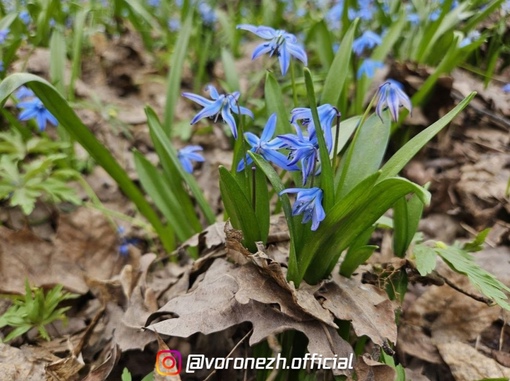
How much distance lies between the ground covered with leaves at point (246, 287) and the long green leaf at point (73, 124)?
0.27 m

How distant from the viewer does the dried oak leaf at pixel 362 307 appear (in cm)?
147

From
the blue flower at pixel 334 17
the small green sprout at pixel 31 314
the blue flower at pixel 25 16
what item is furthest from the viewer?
the blue flower at pixel 334 17

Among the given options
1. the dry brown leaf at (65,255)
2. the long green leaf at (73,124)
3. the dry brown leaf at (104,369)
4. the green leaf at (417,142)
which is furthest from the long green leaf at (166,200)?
the green leaf at (417,142)

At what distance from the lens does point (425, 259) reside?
152 centimetres

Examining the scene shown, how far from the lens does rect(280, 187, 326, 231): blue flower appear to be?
4.46ft

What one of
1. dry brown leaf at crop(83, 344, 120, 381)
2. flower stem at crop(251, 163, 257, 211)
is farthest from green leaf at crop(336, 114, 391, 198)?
dry brown leaf at crop(83, 344, 120, 381)

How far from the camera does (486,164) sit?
277 cm

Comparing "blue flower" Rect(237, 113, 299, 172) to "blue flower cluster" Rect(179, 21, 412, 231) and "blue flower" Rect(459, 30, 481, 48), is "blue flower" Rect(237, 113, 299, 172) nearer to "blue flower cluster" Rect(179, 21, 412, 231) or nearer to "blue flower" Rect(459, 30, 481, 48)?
"blue flower cluster" Rect(179, 21, 412, 231)

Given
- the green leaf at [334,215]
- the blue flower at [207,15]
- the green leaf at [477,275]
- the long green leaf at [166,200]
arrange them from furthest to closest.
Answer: the blue flower at [207,15] → the long green leaf at [166,200] → the green leaf at [477,275] → the green leaf at [334,215]

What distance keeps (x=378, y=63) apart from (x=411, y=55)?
69cm

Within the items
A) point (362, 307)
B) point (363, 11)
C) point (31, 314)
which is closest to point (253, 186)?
point (362, 307)

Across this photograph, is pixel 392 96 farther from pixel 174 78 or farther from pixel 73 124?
pixel 174 78

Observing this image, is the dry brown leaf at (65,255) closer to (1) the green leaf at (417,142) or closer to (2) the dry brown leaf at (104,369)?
(2) the dry brown leaf at (104,369)

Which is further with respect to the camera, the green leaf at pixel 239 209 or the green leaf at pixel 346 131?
the green leaf at pixel 346 131
